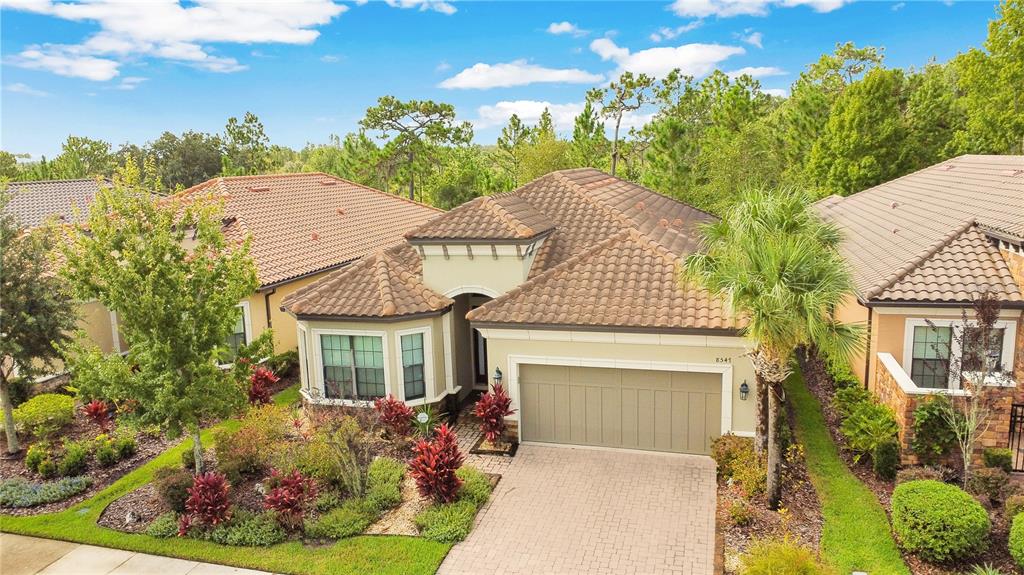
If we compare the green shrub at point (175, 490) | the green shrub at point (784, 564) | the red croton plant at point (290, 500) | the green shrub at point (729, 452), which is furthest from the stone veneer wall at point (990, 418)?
the green shrub at point (175, 490)

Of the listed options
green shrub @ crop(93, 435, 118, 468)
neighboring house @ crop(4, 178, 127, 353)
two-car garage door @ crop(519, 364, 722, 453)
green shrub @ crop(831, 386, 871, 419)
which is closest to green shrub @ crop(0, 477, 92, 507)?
green shrub @ crop(93, 435, 118, 468)

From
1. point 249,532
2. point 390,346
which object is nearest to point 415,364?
point 390,346

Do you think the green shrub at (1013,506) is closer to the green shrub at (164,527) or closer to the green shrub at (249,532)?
the green shrub at (249,532)

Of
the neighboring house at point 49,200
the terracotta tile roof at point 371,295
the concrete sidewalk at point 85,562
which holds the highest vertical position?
the neighboring house at point 49,200

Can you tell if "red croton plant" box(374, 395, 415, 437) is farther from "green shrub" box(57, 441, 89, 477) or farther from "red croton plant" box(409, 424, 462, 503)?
"green shrub" box(57, 441, 89, 477)

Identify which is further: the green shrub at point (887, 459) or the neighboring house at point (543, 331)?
the neighboring house at point (543, 331)

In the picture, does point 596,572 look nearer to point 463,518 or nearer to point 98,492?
point 463,518
